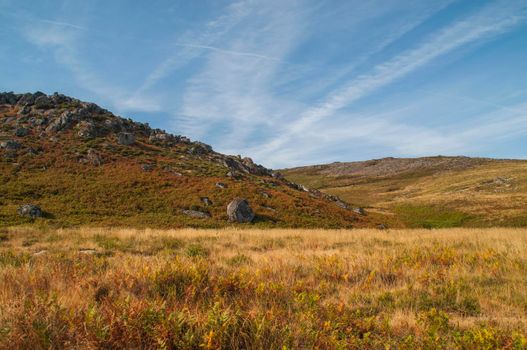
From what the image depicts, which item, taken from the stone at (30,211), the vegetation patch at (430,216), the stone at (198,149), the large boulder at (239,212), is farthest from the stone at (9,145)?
the vegetation patch at (430,216)

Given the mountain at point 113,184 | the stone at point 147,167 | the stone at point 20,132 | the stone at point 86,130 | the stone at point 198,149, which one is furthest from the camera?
the stone at point 198,149

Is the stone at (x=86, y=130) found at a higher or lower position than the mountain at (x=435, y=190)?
higher

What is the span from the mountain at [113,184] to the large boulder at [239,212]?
0.14 m

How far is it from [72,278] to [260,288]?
334 centimetres

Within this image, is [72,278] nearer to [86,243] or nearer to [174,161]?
[86,243]

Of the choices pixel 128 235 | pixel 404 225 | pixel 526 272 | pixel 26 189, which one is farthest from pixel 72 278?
pixel 404 225

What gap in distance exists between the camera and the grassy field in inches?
144

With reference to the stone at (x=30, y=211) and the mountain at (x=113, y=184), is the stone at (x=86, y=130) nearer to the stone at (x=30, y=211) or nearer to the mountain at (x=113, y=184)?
the mountain at (x=113, y=184)

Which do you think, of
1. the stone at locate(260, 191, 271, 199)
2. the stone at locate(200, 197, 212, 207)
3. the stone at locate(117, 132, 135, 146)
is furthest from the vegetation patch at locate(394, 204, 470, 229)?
the stone at locate(117, 132, 135, 146)

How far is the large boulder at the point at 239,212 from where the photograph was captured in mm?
31195

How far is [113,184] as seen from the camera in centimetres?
3662

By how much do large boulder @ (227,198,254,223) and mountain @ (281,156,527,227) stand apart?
68.4 ft

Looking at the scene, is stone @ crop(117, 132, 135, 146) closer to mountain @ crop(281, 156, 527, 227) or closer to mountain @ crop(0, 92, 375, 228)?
mountain @ crop(0, 92, 375, 228)

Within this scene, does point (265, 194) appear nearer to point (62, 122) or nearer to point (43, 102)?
point (62, 122)
